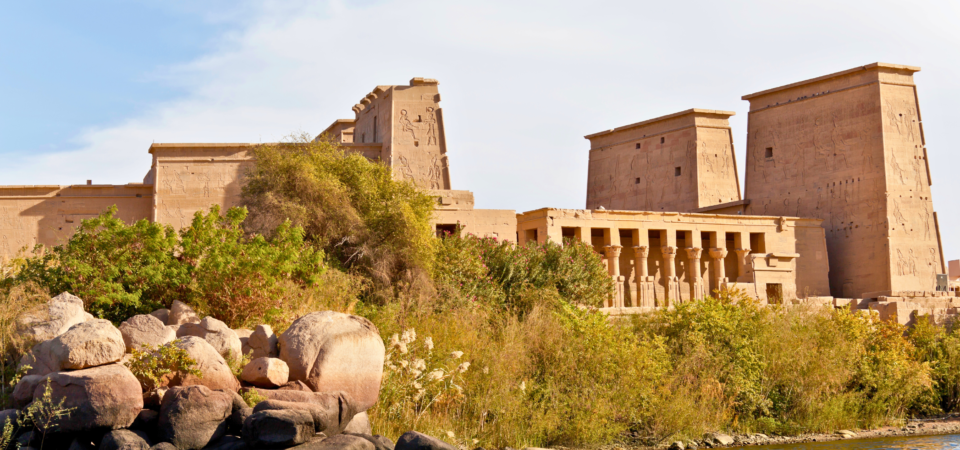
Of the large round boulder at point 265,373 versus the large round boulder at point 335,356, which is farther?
the large round boulder at point 335,356

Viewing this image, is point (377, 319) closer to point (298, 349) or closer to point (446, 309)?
point (446, 309)

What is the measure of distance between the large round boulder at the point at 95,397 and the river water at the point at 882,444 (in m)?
10.2

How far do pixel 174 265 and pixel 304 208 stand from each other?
4.12 m

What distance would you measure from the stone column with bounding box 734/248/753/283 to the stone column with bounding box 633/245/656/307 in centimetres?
272

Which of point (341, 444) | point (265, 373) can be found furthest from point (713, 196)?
point (341, 444)

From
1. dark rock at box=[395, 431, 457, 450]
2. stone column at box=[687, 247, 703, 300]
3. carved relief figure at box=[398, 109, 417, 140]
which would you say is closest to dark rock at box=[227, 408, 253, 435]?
dark rock at box=[395, 431, 457, 450]

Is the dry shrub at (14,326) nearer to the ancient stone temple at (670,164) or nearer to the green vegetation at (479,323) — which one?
the green vegetation at (479,323)

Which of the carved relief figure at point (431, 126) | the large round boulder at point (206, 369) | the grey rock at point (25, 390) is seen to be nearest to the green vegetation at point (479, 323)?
the large round boulder at point (206, 369)

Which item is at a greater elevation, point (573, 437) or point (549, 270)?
point (549, 270)

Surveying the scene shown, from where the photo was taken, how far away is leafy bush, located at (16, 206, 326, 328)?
12672 mm

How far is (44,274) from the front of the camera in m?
13.0

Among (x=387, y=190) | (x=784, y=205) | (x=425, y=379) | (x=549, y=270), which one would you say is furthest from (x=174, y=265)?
(x=784, y=205)

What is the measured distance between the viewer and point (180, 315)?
40.1 feet

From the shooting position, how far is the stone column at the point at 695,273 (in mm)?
27625
